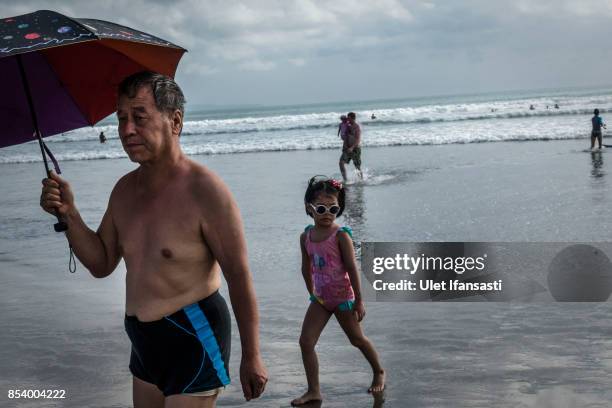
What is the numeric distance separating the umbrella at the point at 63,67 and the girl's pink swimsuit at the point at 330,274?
1663mm

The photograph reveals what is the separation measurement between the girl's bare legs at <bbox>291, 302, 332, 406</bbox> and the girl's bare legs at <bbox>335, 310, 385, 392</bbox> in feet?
0.38

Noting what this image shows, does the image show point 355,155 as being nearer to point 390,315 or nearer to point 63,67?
point 390,315

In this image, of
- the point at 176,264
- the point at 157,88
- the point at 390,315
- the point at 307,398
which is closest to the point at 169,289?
the point at 176,264

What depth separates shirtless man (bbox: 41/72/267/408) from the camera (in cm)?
257

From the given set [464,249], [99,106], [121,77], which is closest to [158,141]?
[121,77]

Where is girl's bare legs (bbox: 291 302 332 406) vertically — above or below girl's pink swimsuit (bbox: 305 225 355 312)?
below

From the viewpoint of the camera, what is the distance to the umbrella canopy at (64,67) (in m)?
2.85

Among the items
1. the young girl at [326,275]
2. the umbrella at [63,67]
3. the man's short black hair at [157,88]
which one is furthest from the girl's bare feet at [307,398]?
the man's short black hair at [157,88]

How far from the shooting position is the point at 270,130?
46.5 meters

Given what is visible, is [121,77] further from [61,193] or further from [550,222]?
[550,222]

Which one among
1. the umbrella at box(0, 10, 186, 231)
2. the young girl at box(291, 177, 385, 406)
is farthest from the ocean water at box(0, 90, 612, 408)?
the umbrella at box(0, 10, 186, 231)

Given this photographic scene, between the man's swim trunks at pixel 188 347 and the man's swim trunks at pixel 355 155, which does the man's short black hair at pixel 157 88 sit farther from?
the man's swim trunks at pixel 355 155

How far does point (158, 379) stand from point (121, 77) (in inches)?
51.8

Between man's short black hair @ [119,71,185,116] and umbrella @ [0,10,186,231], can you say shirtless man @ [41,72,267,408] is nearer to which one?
man's short black hair @ [119,71,185,116]
